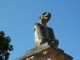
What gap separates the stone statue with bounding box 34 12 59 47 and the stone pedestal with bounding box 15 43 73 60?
34cm

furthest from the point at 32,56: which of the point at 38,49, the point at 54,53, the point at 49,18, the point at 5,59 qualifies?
the point at 5,59

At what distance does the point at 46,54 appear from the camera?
6504 mm

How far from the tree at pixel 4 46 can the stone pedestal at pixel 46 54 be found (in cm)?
830

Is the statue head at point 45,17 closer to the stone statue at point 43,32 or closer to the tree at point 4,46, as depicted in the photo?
the stone statue at point 43,32

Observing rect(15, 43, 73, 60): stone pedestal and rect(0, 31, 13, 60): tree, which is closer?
rect(15, 43, 73, 60): stone pedestal

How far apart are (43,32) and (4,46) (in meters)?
8.25

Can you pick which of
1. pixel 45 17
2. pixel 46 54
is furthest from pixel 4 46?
pixel 46 54

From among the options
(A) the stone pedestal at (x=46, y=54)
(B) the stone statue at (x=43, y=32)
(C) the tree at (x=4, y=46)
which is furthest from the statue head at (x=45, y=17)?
(C) the tree at (x=4, y=46)

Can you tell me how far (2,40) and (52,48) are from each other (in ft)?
30.5

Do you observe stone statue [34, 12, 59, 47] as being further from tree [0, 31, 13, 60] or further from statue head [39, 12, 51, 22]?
tree [0, 31, 13, 60]

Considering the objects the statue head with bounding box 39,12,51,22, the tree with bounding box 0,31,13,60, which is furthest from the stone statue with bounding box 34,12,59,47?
the tree with bounding box 0,31,13,60

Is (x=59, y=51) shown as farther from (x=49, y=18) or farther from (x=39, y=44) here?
(x=49, y=18)

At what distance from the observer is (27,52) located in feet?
23.3

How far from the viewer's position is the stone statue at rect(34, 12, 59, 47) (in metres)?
7.11
